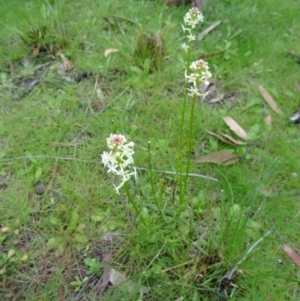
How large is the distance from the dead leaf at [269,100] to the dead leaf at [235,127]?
263mm

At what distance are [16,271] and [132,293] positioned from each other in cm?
50

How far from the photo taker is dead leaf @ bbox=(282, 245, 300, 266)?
1.67m

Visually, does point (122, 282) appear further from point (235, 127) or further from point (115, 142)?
point (235, 127)

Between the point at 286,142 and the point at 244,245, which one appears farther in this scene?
the point at 286,142

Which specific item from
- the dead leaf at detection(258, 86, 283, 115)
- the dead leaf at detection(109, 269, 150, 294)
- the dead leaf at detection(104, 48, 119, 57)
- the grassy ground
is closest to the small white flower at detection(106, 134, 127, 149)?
the grassy ground

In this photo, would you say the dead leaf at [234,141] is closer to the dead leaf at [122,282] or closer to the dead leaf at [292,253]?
the dead leaf at [292,253]

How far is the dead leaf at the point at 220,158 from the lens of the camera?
1996 mm

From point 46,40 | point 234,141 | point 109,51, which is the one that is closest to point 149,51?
point 109,51

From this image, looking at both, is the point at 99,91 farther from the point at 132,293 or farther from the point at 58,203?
the point at 132,293

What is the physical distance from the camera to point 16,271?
168 centimetres

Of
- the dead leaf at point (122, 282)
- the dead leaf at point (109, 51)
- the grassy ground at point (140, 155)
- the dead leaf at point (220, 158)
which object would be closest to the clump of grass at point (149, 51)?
the grassy ground at point (140, 155)

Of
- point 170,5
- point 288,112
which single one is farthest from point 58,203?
point 170,5

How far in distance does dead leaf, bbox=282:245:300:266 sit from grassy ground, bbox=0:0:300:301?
0.07 feet

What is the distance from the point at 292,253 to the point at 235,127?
2.41 ft
